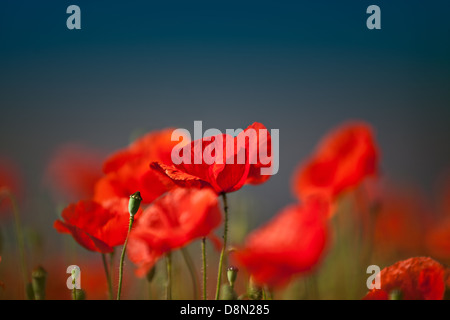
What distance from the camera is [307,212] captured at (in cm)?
45

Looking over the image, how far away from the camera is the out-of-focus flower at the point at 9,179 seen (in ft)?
4.51

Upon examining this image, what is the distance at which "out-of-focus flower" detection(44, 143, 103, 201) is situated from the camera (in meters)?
1.23

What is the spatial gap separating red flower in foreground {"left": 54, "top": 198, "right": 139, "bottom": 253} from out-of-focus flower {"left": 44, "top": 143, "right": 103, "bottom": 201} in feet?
1.65

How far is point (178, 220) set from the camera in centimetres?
55

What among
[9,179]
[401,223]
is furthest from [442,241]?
[9,179]

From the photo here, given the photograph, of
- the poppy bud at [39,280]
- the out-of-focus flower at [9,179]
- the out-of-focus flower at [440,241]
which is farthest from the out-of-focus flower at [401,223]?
the out-of-focus flower at [9,179]

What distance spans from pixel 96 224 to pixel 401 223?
115 cm

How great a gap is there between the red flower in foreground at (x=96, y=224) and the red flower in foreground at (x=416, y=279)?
32 centimetres

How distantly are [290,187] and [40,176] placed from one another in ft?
2.68

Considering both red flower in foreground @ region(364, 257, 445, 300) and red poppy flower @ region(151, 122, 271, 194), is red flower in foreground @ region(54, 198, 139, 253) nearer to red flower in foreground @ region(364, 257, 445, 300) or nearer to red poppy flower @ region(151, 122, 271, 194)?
red poppy flower @ region(151, 122, 271, 194)

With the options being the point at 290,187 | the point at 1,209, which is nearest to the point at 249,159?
the point at 290,187

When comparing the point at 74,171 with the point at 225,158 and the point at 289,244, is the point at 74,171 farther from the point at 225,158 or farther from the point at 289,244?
the point at 289,244

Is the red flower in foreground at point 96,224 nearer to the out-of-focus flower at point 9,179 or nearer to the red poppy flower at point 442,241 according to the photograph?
the red poppy flower at point 442,241
